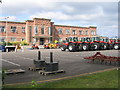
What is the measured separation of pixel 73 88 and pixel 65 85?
494 millimetres

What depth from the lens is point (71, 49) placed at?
29141 millimetres

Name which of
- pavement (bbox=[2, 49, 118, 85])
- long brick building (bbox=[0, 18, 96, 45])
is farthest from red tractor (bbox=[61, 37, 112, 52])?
long brick building (bbox=[0, 18, 96, 45])

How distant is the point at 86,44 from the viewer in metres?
31.0

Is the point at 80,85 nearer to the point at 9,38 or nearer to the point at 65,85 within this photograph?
the point at 65,85

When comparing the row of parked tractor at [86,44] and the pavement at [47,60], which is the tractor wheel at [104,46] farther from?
the pavement at [47,60]

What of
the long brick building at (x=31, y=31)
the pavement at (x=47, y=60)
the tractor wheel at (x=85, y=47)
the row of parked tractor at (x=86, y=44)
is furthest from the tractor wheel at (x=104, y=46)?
the long brick building at (x=31, y=31)

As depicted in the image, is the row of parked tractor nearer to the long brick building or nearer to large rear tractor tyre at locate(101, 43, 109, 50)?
large rear tractor tyre at locate(101, 43, 109, 50)

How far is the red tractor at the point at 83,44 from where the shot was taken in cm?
2972

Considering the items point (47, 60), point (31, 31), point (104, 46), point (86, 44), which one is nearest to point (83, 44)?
point (86, 44)

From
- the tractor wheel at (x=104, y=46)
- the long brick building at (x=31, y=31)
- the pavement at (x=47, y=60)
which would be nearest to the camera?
the pavement at (x=47, y=60)

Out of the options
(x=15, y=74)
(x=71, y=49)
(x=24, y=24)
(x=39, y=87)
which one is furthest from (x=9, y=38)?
(x=39, y=87)

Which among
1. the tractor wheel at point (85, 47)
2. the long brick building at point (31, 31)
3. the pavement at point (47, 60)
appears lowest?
the pavement at point (47, 60)

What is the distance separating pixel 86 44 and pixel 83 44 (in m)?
0.57

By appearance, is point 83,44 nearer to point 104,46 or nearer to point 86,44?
point 86,44
